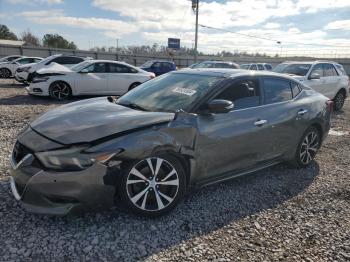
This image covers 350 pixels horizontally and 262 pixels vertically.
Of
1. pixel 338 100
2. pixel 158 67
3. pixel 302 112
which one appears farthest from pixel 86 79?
pixel 158 67

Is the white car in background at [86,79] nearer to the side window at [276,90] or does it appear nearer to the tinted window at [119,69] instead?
the tinted window at [119,69]

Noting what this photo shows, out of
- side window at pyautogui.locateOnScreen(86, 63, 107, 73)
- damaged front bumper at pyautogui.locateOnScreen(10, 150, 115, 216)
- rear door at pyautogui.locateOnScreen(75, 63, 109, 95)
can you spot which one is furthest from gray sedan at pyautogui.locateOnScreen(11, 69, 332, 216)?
side window at pyautogui.locateOnScreen(86, 63, 107, 73)

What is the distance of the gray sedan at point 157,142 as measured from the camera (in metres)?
2.89

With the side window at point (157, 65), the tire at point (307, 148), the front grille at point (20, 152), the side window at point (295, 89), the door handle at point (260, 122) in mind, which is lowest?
the tire at point (307, 148)

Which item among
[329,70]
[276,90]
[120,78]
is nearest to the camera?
[276,90]

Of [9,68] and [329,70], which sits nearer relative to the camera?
[329,70]

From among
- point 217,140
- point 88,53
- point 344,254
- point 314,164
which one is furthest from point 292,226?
point 88,53

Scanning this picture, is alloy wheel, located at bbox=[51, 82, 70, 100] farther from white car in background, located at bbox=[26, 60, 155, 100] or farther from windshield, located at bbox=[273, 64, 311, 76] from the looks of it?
windshield, located at bbox=[273, 64, 311, 76]

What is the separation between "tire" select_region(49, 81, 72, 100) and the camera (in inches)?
428

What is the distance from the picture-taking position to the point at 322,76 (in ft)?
35.0

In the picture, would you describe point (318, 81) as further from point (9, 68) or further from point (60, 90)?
point (9, 68)

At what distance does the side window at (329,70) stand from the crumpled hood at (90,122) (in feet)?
30.5

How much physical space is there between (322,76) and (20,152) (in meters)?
10.2

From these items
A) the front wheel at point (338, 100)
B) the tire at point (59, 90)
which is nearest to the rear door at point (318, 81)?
the front wheel at point (338, 100)
